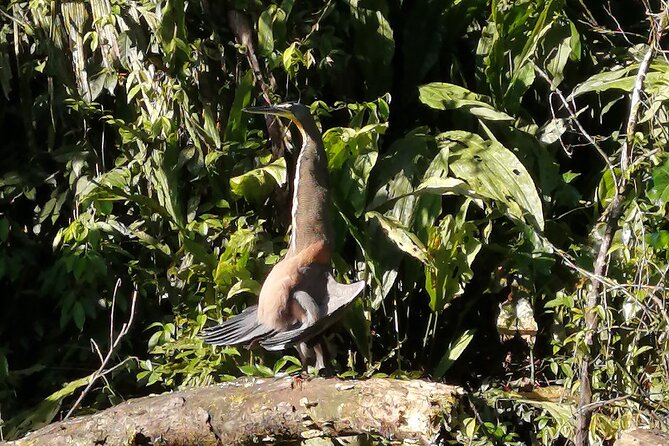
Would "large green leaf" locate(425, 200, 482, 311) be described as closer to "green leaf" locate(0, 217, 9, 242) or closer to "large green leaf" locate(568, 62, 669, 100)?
"large green leaf" locate(568, 62, 669, 100)

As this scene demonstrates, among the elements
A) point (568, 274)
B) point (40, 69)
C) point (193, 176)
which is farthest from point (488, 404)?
point (40, 69)

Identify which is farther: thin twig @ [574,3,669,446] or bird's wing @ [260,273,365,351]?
bird's wing @ [260,273,365,351]

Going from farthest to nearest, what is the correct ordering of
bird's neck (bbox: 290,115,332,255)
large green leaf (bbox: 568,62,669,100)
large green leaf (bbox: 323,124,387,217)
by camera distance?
1. large green leaf (bbox: 568,62,669,100)
2. large green leaf (bbox: 323,124,387,217)
3. bird's neck (bbox: 290,115,332,255)

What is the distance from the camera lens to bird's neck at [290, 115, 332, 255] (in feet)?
10.4

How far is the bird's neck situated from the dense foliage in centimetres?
55

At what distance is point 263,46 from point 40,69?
3.63ft

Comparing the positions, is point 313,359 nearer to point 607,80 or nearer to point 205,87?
point 205,87

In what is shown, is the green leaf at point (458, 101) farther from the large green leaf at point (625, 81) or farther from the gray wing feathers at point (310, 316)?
the gray wing feathers at point (310, 316)

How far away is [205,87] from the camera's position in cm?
420

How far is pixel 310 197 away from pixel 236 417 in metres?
0.82

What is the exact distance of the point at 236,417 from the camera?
2.66m

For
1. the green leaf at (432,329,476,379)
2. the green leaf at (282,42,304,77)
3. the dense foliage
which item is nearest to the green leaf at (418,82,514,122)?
the dense foliage

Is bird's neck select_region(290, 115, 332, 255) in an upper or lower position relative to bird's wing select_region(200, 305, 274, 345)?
upper

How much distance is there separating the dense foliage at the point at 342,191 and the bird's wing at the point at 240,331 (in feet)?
1.33
